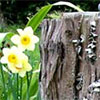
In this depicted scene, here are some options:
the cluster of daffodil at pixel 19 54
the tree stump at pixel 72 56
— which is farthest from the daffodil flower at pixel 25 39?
the tree stump at pixel 72 56

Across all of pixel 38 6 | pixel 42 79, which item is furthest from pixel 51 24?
pixel 38 6

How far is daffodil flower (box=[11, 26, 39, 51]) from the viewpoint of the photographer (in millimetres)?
2072

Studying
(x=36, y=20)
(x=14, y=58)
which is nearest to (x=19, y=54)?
(x=14, y=58)

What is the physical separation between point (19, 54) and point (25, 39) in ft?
0.32

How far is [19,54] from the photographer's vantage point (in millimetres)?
2027

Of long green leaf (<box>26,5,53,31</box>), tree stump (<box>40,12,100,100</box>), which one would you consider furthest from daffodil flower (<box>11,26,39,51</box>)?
long green leaf (<box>26,5,53,31</box>)

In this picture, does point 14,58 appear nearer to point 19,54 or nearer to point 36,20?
point 19,54

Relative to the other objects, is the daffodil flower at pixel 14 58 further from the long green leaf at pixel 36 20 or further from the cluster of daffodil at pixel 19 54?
the long green leaf at pixel 36 20

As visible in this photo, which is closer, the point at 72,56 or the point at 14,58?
the point at 14,58

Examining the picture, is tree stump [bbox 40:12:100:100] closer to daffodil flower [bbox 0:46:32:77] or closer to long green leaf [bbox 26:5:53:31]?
daffodil flower [bbox 0:46:32:77]

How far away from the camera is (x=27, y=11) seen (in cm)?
1273

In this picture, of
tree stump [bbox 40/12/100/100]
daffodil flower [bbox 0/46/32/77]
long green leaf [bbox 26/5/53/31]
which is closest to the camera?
daffodil flower [bbox 0/46/32/77]

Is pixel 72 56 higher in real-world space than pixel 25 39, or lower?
→ lower

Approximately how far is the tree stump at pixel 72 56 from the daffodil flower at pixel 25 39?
0.53 feet
